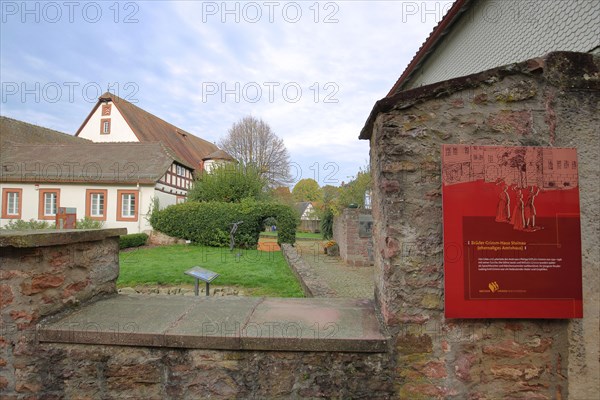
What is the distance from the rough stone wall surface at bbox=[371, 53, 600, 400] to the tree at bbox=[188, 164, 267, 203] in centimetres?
1904

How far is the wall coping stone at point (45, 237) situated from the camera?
7.38 ft

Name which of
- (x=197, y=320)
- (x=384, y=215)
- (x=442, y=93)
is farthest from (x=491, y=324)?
(x=197, y=320)

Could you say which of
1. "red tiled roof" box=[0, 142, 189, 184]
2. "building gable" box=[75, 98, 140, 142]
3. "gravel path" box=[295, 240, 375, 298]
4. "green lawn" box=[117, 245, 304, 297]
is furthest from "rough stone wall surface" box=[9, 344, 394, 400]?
"building gable" box=[75, 98, 140, 142]

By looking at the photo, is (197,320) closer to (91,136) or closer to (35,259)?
(35,259)

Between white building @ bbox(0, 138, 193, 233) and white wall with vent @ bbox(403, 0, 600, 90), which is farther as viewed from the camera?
white building @ bbox(0, 138, 193, 233)

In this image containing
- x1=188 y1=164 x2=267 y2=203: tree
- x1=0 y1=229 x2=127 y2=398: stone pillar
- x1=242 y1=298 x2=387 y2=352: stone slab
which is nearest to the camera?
x1=242 y1=298 x2=387 y2=352: stone slab

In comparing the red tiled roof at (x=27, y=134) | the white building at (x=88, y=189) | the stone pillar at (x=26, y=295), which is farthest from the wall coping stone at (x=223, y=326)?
the red tiled roof at (x=27, y=134)

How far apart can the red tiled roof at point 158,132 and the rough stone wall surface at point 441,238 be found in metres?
27.4

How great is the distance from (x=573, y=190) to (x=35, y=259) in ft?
11.7

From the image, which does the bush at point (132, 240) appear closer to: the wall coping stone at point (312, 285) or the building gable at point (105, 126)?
the wall coping stone at point (312, 285)

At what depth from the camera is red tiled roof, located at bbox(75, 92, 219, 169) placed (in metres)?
29.3

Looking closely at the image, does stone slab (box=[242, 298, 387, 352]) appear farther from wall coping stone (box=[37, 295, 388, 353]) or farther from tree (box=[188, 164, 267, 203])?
tree (box=[188, 164, 267, 203])

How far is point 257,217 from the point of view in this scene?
18.1 metres

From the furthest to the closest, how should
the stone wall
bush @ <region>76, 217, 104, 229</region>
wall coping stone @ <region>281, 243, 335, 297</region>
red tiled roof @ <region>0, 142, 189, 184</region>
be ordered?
red tiled roof @ <region>0, 142, 189, 184</region> → bush @ <region>76, 217, 104, 229</region> → the stone wall → wall coping stone @ <region>281, 243, 335, 297</region>
